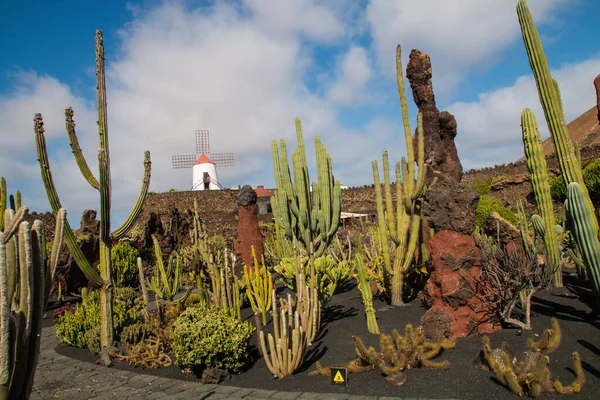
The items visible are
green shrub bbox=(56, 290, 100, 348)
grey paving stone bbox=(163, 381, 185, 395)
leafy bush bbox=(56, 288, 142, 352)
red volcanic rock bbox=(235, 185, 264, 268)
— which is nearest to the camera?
grey paving stone bbox=(163, 381, 185, 395)

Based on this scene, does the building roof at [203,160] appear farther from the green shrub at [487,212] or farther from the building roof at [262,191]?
the green shrub at [487,212]

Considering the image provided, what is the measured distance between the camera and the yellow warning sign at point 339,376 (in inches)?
167

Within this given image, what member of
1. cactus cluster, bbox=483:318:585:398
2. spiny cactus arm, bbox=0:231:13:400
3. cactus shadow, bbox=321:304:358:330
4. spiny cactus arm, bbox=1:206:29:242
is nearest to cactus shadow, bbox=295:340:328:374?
cactus shadow, bbox=321:304:358:330

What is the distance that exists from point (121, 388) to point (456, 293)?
4046 mm

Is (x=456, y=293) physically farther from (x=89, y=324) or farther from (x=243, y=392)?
(x=89, y=324)

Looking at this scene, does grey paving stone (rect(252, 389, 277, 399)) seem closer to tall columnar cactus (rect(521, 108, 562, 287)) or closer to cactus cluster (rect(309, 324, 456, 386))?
cactus cluster (rect(309, 324, 456, 386))

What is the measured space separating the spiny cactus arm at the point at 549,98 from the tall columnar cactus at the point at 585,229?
5.37 ft

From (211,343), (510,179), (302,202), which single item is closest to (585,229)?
(211,343)

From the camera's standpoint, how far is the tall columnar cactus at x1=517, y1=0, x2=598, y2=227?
5.27 metres

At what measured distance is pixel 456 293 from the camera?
529 cm

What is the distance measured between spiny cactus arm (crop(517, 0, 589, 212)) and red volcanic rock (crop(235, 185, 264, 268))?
23.2 ft

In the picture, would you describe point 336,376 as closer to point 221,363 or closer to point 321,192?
point 221,363

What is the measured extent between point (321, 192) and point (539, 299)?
12.7 feet

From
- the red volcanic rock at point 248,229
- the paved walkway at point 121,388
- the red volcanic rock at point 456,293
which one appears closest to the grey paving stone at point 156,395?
the paved walkway at point 121,388
